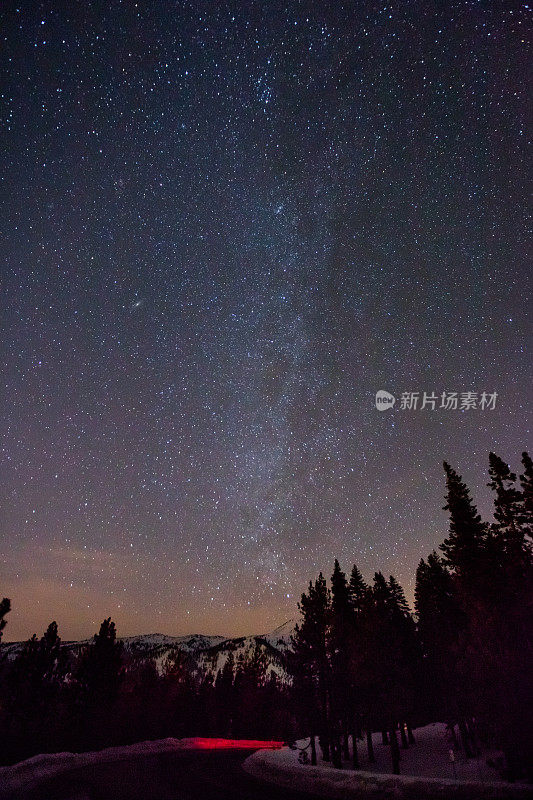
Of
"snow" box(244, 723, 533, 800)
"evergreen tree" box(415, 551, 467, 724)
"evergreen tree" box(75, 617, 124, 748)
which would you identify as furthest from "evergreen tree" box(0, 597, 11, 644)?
"evergreen tree" box(415, 551, 467, 724)

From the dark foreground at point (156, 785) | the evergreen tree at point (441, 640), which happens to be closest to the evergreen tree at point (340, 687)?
the evergreen tree at point (441, 640)

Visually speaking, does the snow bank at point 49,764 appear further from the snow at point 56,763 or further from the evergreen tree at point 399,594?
the evergreen tree at point 399,594

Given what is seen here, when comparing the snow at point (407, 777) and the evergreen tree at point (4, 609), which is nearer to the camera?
the snow at point (407, 777)

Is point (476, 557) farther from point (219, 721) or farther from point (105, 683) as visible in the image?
point (219, 721)

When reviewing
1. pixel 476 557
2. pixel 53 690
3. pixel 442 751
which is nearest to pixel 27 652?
pixel 53 690

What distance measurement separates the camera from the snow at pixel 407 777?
12.0 meters

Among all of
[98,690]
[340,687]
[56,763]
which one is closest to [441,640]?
[340,687]

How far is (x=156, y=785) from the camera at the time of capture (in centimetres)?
1653

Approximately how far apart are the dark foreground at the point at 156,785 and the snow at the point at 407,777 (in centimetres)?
148

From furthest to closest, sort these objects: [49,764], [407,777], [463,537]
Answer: [463,537]
[49,764]
[407,777]

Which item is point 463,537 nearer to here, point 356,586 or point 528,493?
point 528,493

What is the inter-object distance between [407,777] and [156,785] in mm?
9585

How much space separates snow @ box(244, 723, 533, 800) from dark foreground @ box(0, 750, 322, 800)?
148 centimetres

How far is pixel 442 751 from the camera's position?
91.2 feet
